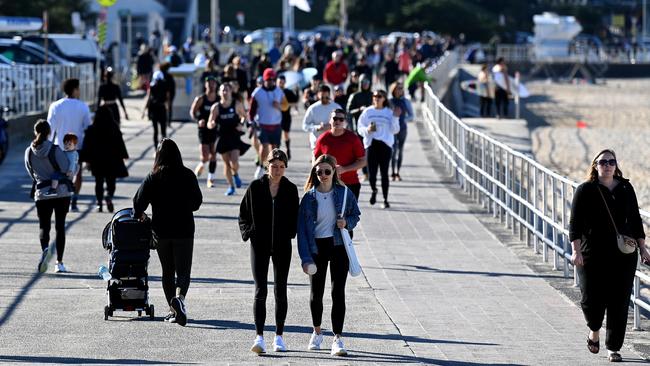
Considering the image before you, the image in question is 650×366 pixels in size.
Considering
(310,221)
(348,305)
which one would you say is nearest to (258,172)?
(348,305)

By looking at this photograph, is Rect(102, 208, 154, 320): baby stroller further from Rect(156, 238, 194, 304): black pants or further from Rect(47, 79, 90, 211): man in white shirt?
Rect(47, 79, 90, 211): man in white shirt

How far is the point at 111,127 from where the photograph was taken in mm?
18000

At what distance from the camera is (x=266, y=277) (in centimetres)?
1086

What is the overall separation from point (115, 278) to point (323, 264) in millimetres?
1962

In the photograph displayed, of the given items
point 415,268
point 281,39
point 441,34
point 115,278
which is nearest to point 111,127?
point 415,268

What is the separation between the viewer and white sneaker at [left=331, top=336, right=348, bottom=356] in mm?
10750

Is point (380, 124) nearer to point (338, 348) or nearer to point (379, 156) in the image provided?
point (379, 156)

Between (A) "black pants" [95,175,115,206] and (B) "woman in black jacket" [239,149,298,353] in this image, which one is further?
(A) "black pants" [95,175,115,206]

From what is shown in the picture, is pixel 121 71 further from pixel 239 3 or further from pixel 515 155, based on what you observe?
pixel 239 3

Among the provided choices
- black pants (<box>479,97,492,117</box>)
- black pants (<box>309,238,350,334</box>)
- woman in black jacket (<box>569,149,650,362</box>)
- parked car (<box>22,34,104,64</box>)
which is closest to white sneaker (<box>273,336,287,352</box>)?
black pants (<box>309,238,350,334</box>)

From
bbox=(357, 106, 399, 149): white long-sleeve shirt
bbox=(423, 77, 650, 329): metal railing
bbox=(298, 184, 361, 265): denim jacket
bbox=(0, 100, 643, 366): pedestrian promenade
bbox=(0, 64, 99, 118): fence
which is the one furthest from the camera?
bbox=(0, 64, 99, 118): fence

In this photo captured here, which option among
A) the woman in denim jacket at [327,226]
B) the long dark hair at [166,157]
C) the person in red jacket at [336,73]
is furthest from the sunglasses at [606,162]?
the person in red jacket at [336,73]

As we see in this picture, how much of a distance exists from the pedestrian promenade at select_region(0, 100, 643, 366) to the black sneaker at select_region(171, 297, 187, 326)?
0.37 feet

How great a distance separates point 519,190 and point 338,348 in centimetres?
726
